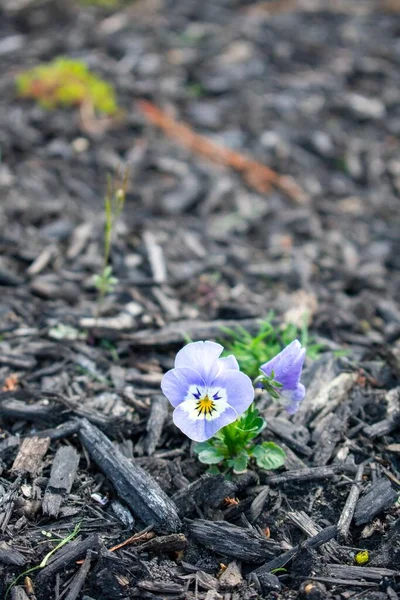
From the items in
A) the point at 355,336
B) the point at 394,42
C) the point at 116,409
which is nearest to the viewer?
the point at 116,409

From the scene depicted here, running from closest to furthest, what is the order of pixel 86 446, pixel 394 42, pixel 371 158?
1. pixel 86 446
2. pixel 371 158
3. pixel 394 42

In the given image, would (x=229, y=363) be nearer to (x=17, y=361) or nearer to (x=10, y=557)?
(x=10, y=557)

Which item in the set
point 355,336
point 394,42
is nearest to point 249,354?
point 355,336

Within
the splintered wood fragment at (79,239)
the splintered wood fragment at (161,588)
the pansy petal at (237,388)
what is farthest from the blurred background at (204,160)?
the splintered wood fragment at (161,588)

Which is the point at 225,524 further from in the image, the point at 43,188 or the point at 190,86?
the point at 190,86

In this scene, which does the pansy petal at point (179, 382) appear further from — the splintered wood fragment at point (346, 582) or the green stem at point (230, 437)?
the splintered wood fragment at point (346, 582)

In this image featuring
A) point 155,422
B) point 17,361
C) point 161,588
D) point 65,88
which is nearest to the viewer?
point 161,588

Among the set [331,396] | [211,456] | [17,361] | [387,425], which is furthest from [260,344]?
[17,361]

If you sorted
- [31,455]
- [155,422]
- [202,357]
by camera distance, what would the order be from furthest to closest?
[155,422]
[31,455]
[202,357]

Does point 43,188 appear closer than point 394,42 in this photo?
Yes
